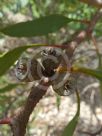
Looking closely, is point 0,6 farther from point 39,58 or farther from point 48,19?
point 39,58

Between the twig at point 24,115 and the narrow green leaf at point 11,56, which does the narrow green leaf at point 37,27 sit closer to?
the narrow green leaf at point 11,56

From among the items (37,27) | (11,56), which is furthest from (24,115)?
(37,27)

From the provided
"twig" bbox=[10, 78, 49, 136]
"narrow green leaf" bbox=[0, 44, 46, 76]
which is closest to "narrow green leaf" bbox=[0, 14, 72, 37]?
"narrow green leaf" bbox=[0, 44, 46, 76]

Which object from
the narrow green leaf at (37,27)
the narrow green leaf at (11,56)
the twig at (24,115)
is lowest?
the twig at (24,115)

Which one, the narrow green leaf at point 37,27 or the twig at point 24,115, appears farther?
the narrow green leaf at point 37,27

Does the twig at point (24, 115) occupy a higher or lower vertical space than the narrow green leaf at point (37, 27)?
lower

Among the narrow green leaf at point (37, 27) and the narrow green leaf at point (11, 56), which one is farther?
the narrow green leaf at point (37, 27)

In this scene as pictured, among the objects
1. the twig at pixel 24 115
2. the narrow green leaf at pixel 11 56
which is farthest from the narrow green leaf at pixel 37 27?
the twig at pixel 24 115

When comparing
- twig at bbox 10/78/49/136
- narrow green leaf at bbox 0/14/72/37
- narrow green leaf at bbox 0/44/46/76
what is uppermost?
narrow green leaf at bbox 0/14/72/37

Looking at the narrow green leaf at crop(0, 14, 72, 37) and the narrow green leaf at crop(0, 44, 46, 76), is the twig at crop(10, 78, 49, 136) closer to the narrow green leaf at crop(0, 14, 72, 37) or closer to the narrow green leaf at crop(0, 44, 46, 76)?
the narrow green leaf at crop(0, 44, 46, 76)
